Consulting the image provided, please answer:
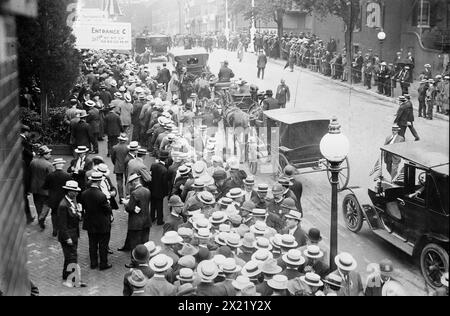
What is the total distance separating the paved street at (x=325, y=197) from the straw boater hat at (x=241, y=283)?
2423mm

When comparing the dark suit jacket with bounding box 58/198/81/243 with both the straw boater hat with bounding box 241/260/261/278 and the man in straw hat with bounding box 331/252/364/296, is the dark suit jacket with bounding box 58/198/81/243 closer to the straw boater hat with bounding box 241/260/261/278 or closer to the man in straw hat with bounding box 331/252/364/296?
the straw boater hat with bounding box 241/260/261/278

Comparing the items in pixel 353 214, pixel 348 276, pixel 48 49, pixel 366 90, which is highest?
pixel 48 49

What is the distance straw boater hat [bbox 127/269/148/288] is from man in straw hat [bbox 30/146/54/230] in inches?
182

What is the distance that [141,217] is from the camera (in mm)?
9062

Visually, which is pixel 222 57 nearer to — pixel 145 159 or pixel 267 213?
pixel 145 159

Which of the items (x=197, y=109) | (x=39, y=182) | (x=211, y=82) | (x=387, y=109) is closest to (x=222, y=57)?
(x=211, y=82)

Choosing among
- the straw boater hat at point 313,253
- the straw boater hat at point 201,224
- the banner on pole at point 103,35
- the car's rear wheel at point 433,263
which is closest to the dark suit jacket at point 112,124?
the banner on pole at point 103,35

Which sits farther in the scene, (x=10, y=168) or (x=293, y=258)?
(x=10, y=168)

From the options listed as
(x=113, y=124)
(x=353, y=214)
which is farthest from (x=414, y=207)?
(x=113, y=124)

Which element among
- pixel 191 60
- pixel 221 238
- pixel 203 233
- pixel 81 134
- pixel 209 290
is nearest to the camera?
pixel 209 290

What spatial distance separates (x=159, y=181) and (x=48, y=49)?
242 inches

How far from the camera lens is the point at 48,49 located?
47.9 feet

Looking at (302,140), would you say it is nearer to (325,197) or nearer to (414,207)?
(325,197)

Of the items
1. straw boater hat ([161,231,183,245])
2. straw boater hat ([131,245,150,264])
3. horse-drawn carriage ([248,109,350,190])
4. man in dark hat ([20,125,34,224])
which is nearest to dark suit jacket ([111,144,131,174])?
man in dark hat ([20,125,34,224])
